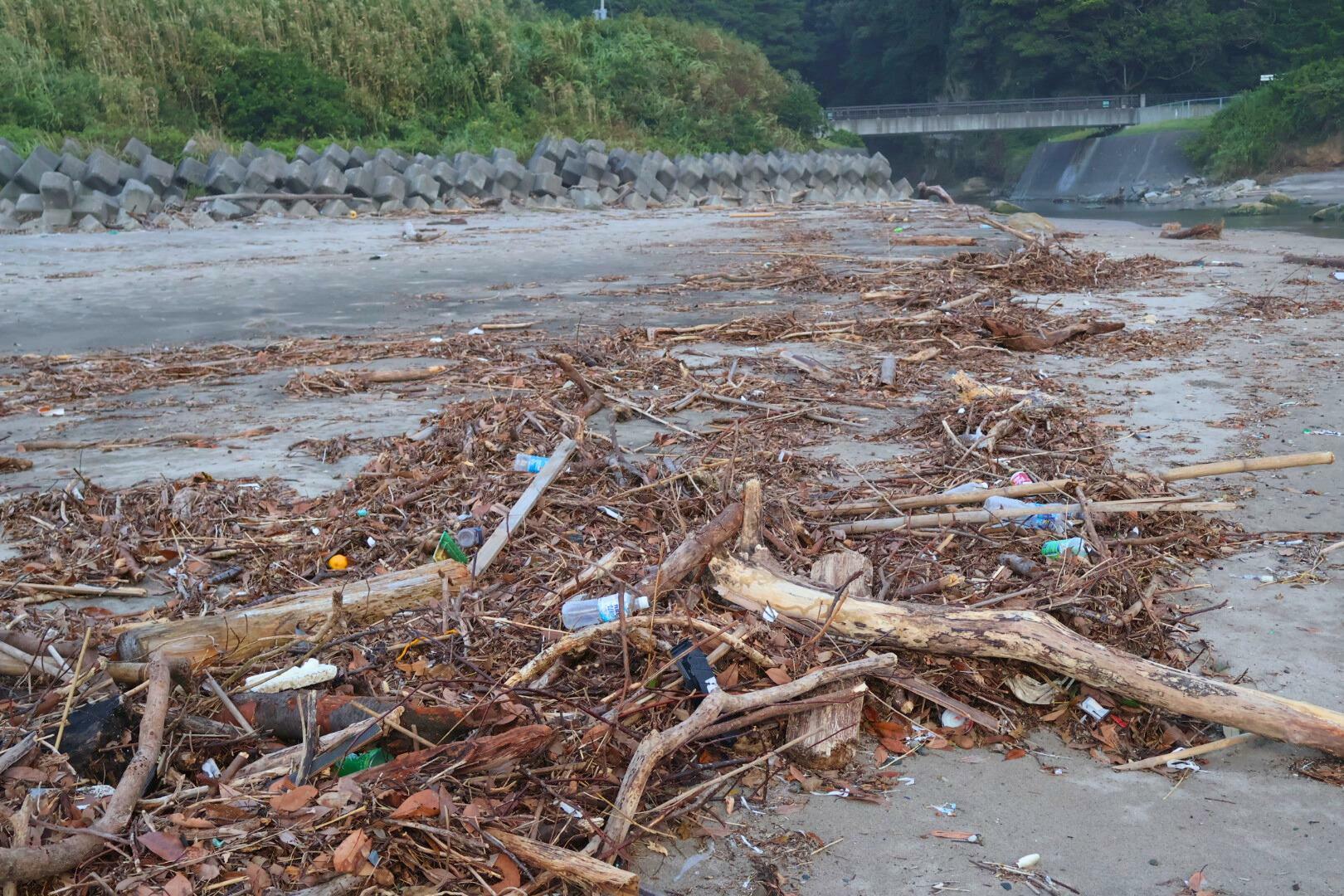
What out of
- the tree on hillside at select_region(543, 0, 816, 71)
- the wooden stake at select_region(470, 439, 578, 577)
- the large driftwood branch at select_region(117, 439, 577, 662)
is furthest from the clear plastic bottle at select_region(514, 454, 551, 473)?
the tree on hillside at select_region(543, 0, 816, 71)

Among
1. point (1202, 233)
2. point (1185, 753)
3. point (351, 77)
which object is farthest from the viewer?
point (351, 77)

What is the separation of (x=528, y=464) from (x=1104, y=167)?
197 ft

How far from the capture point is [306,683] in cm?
305

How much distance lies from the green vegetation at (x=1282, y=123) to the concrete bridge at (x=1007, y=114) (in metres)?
9.52

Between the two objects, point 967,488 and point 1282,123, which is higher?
point 1282,123

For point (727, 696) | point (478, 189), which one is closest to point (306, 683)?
point (727, 696)

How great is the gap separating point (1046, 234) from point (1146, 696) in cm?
1472

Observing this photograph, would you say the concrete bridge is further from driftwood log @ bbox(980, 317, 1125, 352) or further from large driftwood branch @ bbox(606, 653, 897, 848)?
large driftwood branch @ bbox(606, 653, 897, 848)

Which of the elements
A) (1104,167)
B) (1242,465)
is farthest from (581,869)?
(1104,167)

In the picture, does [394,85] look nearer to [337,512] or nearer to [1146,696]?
[337,512]

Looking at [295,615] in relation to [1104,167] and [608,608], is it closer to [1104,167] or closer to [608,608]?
[608,608]

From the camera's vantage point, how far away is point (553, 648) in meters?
3.08

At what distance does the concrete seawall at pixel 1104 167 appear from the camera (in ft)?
176

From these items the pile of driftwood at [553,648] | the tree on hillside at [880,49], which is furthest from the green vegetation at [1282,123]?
Answer: the pile of driftwood at [553,648]
